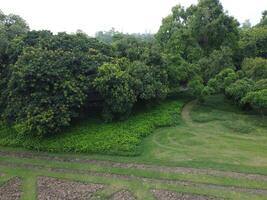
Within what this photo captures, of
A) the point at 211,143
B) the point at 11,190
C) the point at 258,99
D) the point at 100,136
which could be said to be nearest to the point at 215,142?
the point at 211,143

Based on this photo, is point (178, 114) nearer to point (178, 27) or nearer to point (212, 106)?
point (212, 106)

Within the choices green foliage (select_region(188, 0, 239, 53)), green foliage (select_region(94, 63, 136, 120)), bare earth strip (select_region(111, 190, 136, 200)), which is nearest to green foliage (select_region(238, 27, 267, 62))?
green foliage (select_region(188, 0, 239, 53))

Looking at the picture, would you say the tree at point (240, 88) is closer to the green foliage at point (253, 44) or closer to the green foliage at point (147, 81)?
the green foliage at point (147, 81)

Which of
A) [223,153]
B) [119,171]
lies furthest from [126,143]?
[223,153]

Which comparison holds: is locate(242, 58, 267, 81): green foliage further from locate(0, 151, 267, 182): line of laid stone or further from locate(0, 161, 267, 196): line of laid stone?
locate(0, 161, 267, 196): line of laid stone

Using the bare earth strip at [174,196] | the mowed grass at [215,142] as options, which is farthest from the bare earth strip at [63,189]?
the mowed grass at [215,142]

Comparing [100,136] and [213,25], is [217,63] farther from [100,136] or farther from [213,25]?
[100,136]

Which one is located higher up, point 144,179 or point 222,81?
point 222,81
